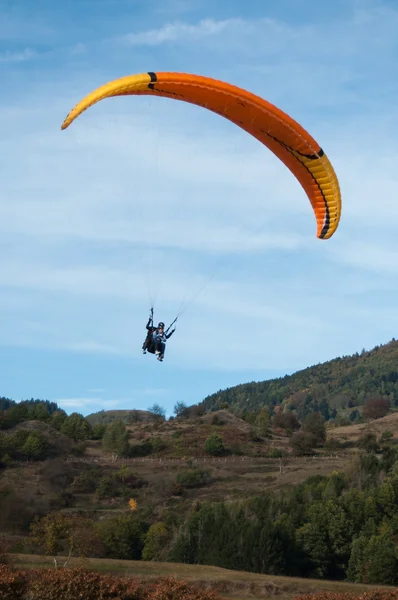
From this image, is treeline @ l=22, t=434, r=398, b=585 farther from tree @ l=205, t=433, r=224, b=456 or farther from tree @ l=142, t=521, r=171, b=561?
tree @ l=205, t=433, r=224, b=456

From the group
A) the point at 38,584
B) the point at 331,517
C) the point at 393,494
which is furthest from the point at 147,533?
the point at 38,584

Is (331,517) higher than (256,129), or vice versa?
(256,129)

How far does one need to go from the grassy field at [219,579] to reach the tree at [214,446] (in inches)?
2176

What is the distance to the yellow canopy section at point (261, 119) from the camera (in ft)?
74.7

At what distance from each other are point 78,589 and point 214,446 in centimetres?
7518

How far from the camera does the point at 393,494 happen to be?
195 feet

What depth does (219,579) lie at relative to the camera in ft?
115

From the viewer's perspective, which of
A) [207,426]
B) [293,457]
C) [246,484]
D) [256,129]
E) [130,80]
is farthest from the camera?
[207,426]

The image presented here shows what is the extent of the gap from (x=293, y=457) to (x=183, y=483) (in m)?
18.5

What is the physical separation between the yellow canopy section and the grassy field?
624 inches

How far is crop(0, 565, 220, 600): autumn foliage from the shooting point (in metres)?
21.0

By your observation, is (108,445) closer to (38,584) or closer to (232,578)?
(232,578)

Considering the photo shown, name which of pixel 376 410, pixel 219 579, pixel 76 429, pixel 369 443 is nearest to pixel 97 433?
pixel 76 429

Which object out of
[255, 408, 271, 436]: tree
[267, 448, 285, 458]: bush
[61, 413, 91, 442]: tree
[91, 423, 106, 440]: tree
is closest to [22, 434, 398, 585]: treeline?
[267, 448, 285, 458]: bush
